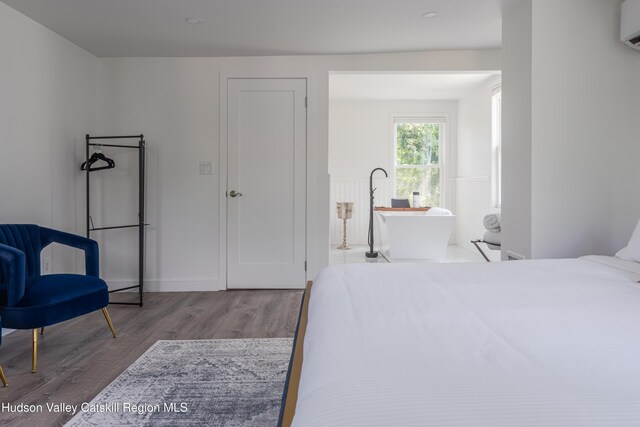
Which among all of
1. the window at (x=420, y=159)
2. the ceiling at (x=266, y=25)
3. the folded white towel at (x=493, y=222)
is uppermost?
the ceiling at (x=266, y=25)

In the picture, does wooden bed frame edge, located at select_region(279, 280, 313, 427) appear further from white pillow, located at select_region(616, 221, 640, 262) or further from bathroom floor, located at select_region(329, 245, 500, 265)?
bathroom floor, located at select_region(329, 245, 500, 265)

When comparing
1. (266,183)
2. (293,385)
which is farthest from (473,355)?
(266,183)

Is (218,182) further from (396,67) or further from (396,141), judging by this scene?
(396,141)

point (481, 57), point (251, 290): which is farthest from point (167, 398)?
point (481, 57)

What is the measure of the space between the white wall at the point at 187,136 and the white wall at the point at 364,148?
286 centimetres

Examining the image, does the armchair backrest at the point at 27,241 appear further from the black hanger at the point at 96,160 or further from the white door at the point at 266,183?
the white door at the point at 266,183

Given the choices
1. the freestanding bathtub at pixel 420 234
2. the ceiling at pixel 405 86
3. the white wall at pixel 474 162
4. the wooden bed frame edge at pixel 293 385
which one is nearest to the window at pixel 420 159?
the white wall at pixel 474 162

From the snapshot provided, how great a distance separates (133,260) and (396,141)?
4.49 m

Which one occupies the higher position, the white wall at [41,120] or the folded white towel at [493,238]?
the white wall at [41,120]

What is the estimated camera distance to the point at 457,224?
6.46 meters

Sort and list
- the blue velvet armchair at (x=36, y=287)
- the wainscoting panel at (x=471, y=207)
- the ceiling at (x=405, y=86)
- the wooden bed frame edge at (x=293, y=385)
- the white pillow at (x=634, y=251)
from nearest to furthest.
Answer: the wooden bed frame edge at (x=293, y=385)
the white pillow at (x=634, y=251)
the blue velvet armchair at (x=36, y=287)
the ceiling at (x=405, y=86)
the wainscoting panel at (x=471, y=207)

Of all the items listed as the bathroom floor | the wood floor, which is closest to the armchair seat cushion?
the wood floor

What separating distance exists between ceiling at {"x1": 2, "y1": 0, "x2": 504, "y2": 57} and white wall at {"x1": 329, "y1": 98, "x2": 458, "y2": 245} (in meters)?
2.92

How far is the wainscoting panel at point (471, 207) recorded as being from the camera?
5295mm
